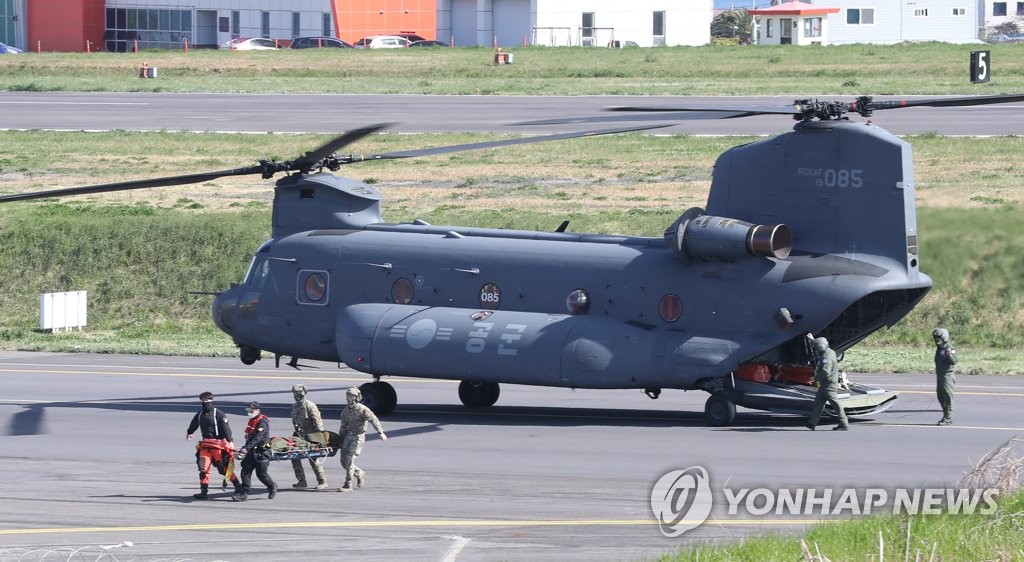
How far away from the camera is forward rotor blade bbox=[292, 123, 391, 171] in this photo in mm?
21047

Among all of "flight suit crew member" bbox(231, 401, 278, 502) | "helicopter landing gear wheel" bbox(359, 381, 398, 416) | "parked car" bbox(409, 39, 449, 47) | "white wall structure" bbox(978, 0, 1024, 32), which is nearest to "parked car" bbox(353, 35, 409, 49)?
"parked car" bbox(409, 39, 449, 47)

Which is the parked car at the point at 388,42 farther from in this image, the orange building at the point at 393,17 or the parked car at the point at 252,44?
the orange building at the point at 393,17

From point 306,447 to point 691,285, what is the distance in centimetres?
695

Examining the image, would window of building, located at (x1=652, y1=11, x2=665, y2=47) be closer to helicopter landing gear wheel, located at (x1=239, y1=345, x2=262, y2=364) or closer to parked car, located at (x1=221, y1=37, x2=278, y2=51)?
parked car, located at (x1=221, y1=37, x2=278, y2=51)

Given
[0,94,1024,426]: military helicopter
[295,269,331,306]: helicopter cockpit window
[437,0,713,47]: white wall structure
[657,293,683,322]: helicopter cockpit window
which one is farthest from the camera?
[437,0,713,47]: white wall structure

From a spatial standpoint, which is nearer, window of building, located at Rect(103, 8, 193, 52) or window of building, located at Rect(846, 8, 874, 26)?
window of building, located at Rect(103, 8, 193, 52)

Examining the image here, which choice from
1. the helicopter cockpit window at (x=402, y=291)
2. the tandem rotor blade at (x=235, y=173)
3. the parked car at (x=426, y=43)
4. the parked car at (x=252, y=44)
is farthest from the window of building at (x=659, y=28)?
the helicopter cockpit window at (x=402, y=291)

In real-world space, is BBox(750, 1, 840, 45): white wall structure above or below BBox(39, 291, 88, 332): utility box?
above

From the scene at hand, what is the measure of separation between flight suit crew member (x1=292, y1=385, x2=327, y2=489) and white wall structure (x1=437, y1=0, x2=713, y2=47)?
8265 cm

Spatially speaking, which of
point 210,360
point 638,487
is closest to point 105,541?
point 638,487

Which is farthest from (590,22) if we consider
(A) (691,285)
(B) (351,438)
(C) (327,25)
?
(B) (351,438)

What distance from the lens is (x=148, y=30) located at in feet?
347

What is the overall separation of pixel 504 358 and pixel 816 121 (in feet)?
19.8

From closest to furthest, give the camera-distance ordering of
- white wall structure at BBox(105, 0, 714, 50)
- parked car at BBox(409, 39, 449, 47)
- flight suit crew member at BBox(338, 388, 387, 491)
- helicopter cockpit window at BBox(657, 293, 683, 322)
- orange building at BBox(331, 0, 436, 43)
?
1. flight suit crew member at BBox(338, 388, 387, 491)
2. helicopter cockpit window at BBox(657, 293, 683, 322)
3. parked car at BBox(409, 39, 449, 47)
4. white wall structure at BBox(105, 0, 714, 50)
5. orange building at BBox(331, 0, 436, 43)
